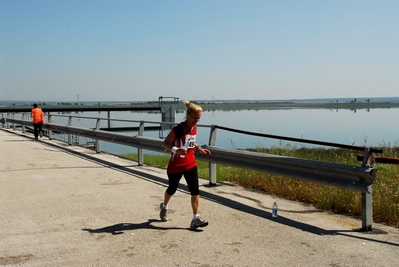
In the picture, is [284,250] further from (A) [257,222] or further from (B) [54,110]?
(B) [54,110]

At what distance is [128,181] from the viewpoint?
995 cm

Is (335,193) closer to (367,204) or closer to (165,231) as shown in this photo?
(367,204)

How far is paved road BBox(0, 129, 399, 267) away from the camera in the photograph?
505 centimetres

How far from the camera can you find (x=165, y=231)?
20.1 ft

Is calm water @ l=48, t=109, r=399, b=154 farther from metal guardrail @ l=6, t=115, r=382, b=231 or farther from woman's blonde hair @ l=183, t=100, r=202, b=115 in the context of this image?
woman's blonde hair @ l=183, t=100, r=202, b=115

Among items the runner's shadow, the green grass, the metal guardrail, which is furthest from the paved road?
the metal guardrail

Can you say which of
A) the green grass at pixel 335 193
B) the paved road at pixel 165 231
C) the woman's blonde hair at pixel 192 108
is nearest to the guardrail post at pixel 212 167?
the paved road at pixel 165 231

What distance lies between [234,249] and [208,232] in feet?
2.51

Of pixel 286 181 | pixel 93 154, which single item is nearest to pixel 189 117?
pixel 286 181

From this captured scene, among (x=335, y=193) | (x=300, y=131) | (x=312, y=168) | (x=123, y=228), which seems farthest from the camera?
(x=300, y=131)

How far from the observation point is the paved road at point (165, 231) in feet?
16.6

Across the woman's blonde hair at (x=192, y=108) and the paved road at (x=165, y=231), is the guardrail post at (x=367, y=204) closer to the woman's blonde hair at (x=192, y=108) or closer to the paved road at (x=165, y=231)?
the paved road at (x=165, y=231)

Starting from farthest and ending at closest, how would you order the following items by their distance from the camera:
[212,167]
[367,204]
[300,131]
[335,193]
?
[300,131]
[212,167]
[335,193]
[367,204]

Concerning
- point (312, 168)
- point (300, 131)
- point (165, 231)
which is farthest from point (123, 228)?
point (300, 131)
